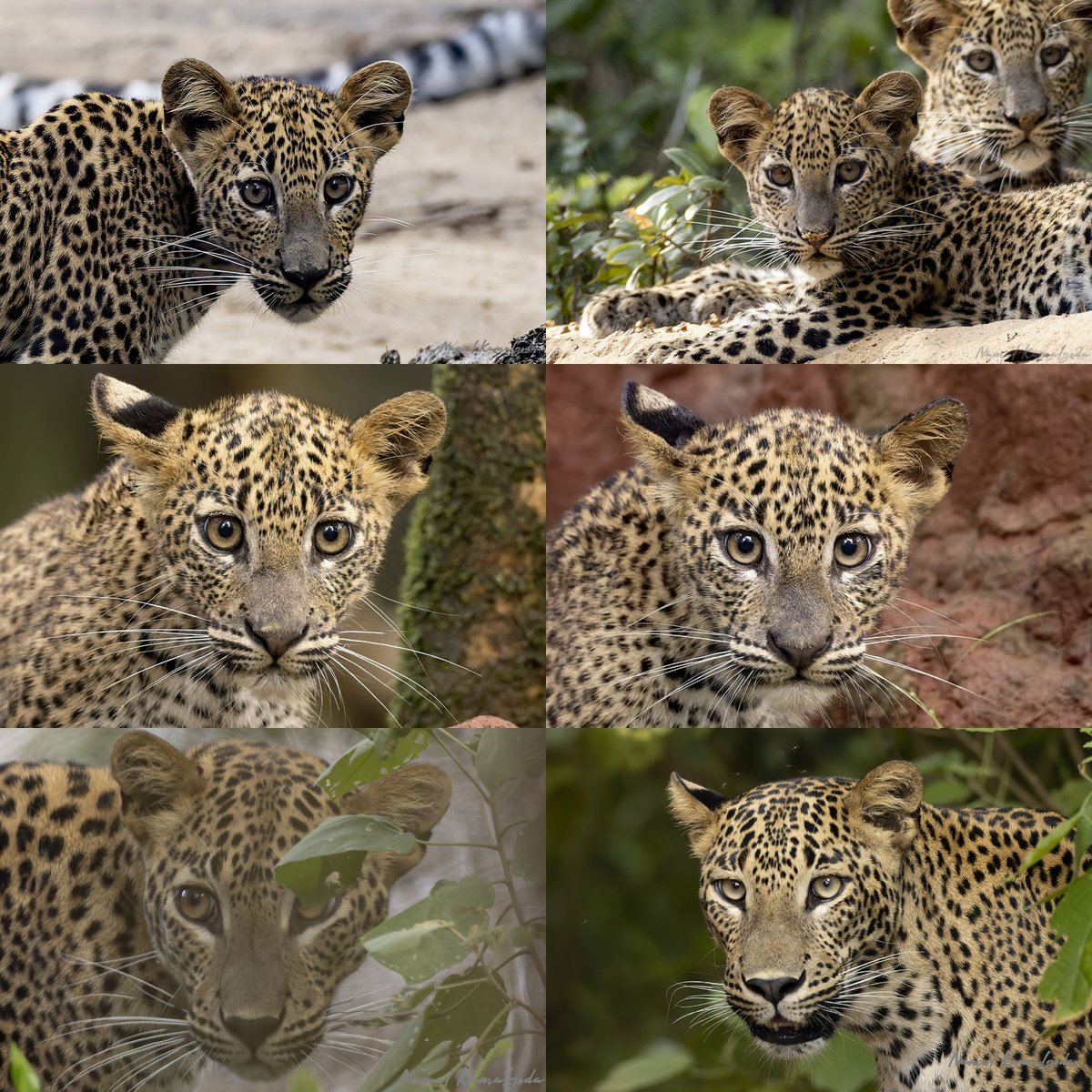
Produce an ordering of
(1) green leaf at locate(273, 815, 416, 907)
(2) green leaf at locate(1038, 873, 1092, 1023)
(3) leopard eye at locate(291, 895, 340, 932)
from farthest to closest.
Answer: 1. (3) leopard eye at locate(291, 895, 340, 932)
2. (1) green leaf at locate(273, 815, 416, 907)
3. (2) green leaf at locate(1038, 873, 1092, 1023)

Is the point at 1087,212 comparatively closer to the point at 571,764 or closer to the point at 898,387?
the point at 898,387

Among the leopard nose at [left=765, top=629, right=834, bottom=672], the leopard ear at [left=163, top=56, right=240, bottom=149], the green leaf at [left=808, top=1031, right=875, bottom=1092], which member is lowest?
the green leaf at [left=808, top=1031, right=875, bottom=1092]

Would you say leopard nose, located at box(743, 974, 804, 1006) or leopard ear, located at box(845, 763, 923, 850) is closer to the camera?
leopard nose, located at box(743, 974, 804, 1006)

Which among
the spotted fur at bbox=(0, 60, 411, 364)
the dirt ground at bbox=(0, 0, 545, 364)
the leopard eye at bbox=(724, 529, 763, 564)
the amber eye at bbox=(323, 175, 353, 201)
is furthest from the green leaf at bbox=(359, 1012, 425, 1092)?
the amber eye at bbox=(323, 175, 353, 201)

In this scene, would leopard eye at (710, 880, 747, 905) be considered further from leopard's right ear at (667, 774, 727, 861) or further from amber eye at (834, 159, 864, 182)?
amber eye at (834, 159, 864, 182)

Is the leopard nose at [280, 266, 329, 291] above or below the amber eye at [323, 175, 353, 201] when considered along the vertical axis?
below

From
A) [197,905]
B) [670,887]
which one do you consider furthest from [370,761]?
[670,887]
